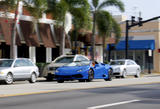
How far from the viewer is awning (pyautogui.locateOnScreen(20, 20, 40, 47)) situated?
36500 millimetres

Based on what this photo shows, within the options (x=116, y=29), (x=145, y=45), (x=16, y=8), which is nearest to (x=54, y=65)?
(x=16, y=8)

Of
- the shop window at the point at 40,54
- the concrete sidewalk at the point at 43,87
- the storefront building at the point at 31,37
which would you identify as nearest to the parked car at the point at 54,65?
the concrete sidewalk at the point at 43,87

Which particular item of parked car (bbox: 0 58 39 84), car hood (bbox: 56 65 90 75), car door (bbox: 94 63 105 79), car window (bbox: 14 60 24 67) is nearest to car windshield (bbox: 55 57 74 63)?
car door (bbox: 94 63 105 79)

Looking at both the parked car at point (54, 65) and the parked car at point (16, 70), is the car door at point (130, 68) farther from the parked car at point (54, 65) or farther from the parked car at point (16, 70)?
the parked car at point (16, 70)

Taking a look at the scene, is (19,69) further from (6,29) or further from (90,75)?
(6,29)

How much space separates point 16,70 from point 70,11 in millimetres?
14060

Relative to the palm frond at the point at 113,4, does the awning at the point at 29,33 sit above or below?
below

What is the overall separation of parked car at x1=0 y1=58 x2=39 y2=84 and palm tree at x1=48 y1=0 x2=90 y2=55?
10.2m

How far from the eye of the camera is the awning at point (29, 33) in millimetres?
36500

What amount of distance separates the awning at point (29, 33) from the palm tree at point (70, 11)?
87.3 inches

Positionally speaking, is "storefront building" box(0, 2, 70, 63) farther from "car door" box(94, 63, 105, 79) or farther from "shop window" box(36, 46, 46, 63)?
"car door" box(94, 63, 105, 79)

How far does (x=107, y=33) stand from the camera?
137ft

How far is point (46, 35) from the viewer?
39.1 metres

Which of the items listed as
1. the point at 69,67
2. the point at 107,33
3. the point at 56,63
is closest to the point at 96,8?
the point at 107,33
